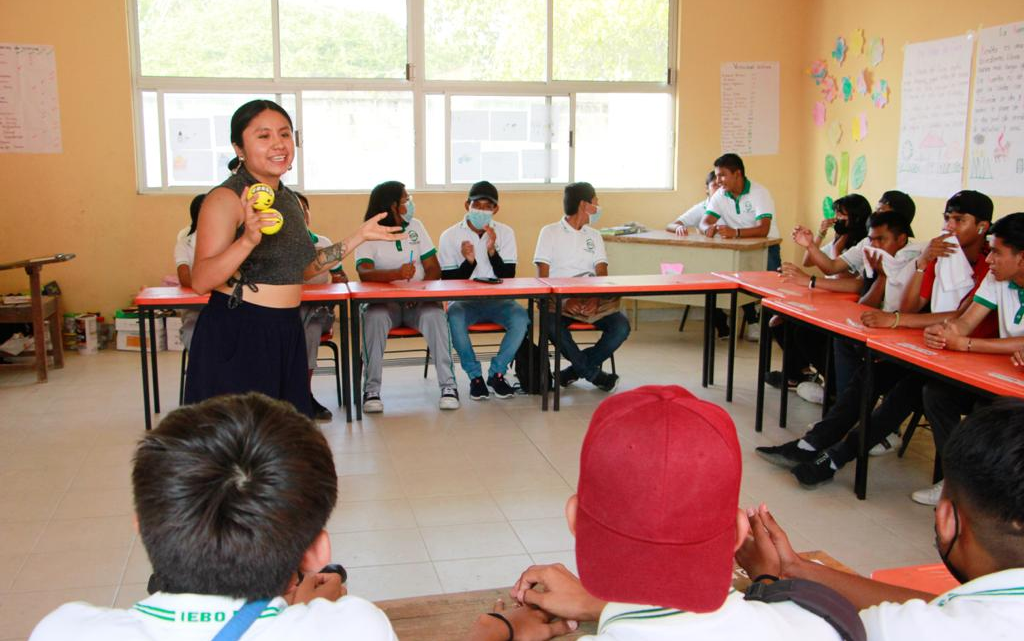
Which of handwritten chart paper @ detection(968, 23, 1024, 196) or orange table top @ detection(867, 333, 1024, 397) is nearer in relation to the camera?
orange table top @ detection(867, 333, 1024, 397)

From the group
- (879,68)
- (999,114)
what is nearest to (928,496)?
(999,114)

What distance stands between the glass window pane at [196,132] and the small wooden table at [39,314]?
1.22 meters

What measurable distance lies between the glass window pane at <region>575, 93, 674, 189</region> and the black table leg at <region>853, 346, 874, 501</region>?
13.3ft

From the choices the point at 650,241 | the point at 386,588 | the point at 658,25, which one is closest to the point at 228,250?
the point at 386,588

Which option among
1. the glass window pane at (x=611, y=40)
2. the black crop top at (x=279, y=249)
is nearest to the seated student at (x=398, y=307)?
the black crop top at (x=279, y=249)

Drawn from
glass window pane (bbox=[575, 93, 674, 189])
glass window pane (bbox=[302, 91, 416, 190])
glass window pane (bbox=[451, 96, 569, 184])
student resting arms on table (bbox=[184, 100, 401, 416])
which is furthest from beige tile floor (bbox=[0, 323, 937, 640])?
glass window pane (bbox=[575, 93, 674, 189])

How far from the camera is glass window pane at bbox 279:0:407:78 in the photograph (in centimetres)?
653

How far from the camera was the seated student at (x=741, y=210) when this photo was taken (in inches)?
250

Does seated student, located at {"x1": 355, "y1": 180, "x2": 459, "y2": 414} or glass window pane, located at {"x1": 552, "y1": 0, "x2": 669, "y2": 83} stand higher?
glass window pane, located at {"x1": 552, "y1": 0, "x2": 669, "y2": 83}

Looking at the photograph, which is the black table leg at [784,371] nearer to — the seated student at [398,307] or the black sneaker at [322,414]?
the seated student at [398,307]

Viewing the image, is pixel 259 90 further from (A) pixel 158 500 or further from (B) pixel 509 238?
(A) pixel 158 500

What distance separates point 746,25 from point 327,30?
325 centimetres

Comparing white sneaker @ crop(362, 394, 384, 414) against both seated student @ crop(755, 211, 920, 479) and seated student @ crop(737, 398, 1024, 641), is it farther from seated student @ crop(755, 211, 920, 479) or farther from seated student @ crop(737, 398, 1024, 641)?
seated student @ crop(737, 398, 1024, 641)

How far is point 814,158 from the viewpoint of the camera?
7.15 m
